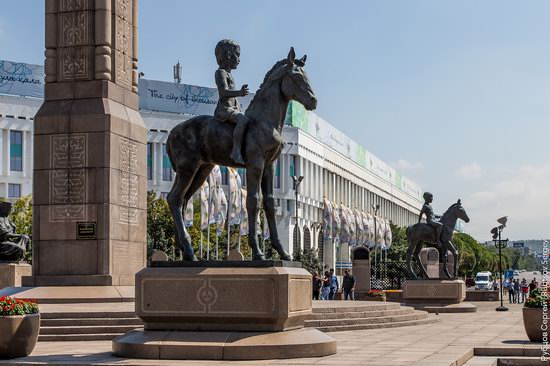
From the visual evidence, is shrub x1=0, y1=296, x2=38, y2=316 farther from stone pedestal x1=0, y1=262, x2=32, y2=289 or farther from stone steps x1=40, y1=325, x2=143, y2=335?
stone pedestal x1=0, y1=262, x2=32, y2=289

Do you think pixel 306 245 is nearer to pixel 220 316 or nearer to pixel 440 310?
pixel 440 310

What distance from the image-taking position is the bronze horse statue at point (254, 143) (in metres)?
17.5

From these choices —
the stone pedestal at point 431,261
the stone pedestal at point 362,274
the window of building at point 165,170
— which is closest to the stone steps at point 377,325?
the stone pedestal at point 362,274

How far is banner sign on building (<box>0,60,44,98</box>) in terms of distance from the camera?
103 meters

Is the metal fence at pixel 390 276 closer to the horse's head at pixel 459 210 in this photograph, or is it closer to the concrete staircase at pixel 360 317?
the horse's head at pixel 459 210

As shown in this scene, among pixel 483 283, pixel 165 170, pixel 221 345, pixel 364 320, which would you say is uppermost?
pixel 165 170

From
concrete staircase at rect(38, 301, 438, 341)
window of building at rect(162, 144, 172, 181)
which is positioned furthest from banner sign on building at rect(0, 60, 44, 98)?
concrete staircase at rect(38, 301, 438, 341)

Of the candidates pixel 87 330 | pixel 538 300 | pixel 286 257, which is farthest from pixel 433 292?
pixel 286 257

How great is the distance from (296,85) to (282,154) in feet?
316

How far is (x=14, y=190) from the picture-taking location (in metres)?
101

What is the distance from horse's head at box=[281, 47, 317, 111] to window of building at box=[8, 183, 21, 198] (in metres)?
86.6

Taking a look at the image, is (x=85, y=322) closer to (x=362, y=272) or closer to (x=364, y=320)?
(x=364, y=320)

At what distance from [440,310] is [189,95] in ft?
276

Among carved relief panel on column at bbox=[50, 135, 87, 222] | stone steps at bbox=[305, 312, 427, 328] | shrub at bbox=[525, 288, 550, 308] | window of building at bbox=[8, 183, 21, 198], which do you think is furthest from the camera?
window of building at bbox=[8, 183, 21, 198]
